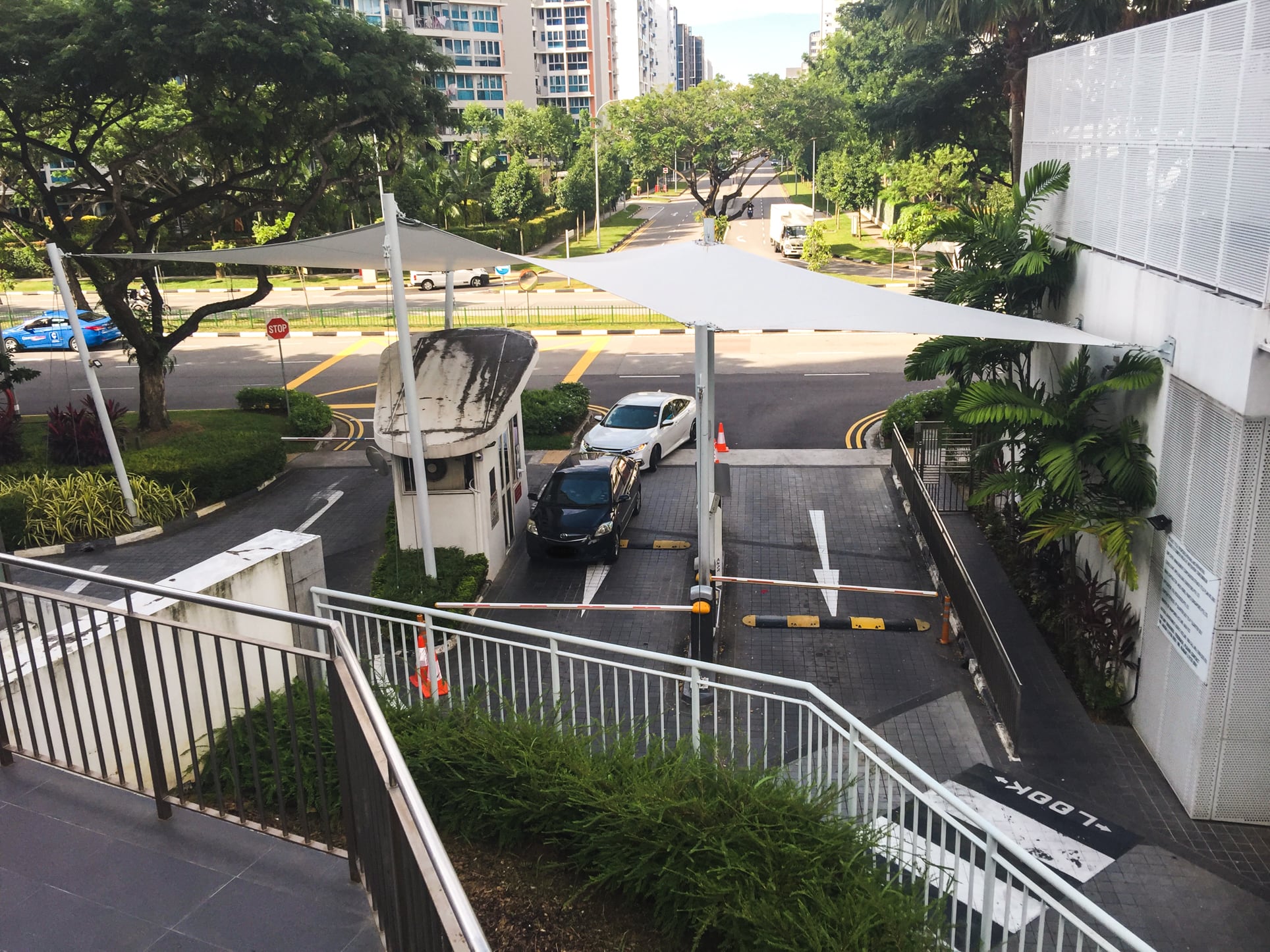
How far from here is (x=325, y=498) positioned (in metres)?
18.0

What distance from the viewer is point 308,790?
534 centimetres

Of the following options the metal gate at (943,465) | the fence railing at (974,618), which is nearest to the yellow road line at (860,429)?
the metal gate at (943,465)

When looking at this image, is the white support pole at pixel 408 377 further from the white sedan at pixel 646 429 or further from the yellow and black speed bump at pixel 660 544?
the white sedan at pixel 646 429

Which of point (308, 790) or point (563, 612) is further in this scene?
point (563, 612)

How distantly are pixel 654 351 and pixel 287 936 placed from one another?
88.4 feet

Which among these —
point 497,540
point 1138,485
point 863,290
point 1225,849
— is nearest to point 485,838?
point 1225,849

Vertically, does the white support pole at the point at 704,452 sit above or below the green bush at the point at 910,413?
above

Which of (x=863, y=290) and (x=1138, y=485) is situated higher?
(x=863, y=290)

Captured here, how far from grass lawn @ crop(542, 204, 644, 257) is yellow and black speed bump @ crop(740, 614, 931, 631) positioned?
40.0 m

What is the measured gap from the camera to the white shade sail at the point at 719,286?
960 centimetres

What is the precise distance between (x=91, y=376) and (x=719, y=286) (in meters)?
10.1

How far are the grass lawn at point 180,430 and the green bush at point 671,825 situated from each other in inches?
573

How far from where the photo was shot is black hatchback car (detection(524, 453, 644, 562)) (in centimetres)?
1393

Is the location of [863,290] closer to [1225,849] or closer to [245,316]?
[1225,849]
